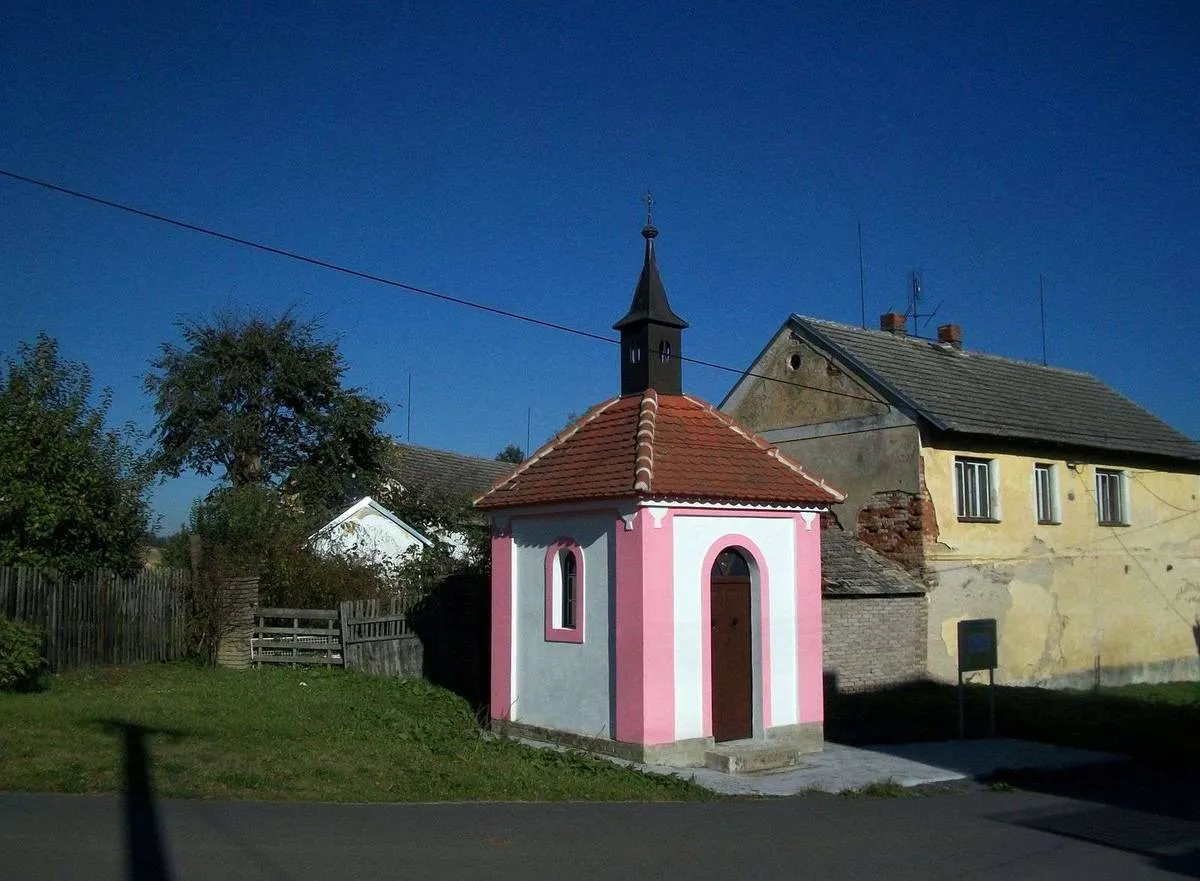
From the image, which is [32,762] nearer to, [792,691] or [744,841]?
[744,841]

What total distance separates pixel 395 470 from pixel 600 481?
22.5 m

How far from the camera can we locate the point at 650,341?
1538 cm

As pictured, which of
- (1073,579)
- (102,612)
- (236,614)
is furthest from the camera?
(1073,579)

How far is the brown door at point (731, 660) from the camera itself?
1367cm

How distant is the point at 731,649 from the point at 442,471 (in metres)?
24.9

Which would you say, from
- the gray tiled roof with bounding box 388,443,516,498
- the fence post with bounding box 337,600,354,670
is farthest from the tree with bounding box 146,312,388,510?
the fence post with bounding box 337,600,354,670

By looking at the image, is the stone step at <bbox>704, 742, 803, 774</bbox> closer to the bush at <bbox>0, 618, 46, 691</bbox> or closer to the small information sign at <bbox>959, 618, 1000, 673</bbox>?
the small information sign at <bbox>959, 618, 1000, 673</bbox>

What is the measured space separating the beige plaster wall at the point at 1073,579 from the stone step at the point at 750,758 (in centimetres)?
912

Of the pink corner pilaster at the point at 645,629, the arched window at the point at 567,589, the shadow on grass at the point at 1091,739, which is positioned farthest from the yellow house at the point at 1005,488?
the pink corner pilaster at the point at 645,629

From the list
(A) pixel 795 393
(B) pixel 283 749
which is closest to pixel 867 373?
(A) pixel 795 393

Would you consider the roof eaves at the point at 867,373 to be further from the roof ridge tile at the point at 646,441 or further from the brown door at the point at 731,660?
the brown door at the point at 731,660

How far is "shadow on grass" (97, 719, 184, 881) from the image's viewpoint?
7.40 meters

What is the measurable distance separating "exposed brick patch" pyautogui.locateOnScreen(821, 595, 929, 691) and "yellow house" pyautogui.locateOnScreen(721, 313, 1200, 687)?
0.51m

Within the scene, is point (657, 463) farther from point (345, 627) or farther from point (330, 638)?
point (330, 638)
